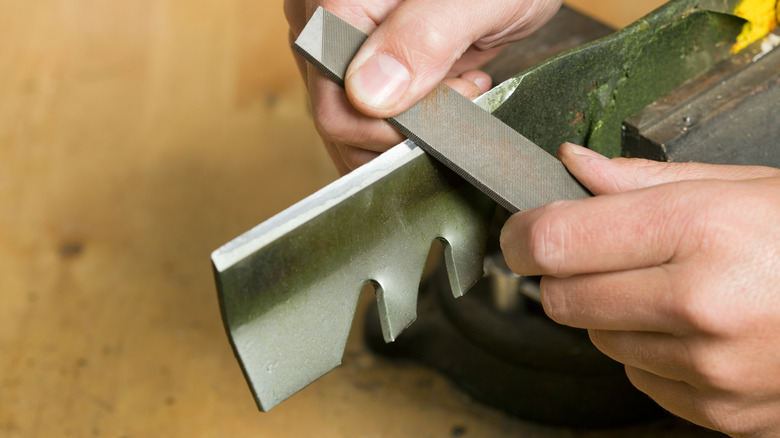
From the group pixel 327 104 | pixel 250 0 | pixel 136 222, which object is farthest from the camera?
pixel 250 0

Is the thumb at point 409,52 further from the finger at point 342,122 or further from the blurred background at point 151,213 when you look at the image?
the blurred background at point 151,213

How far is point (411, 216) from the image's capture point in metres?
0.72

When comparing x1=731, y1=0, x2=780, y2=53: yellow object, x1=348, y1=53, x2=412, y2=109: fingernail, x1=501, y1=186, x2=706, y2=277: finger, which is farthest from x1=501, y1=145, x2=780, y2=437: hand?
x1=731, y1=0, x2=780, y2=53: yellow object

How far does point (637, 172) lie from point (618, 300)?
0.13 metres

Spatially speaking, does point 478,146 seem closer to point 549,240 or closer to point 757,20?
point 549,240

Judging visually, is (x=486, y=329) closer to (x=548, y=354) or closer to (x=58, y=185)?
(x=548, y=354)

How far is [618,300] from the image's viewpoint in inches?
25.5

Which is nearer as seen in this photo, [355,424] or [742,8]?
[742,8]

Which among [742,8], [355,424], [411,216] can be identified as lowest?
[355,424]

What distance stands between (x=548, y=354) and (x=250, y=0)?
120cm

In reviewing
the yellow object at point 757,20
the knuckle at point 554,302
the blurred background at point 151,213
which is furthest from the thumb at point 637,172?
the blurred background at point 151,213

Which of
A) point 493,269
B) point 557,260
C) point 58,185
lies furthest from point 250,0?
point 557,260

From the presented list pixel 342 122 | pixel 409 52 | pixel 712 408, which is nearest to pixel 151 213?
pixel 342 122

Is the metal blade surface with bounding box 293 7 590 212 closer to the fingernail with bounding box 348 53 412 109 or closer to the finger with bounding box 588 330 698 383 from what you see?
the fingernail with bounding box 348 53 412 109
